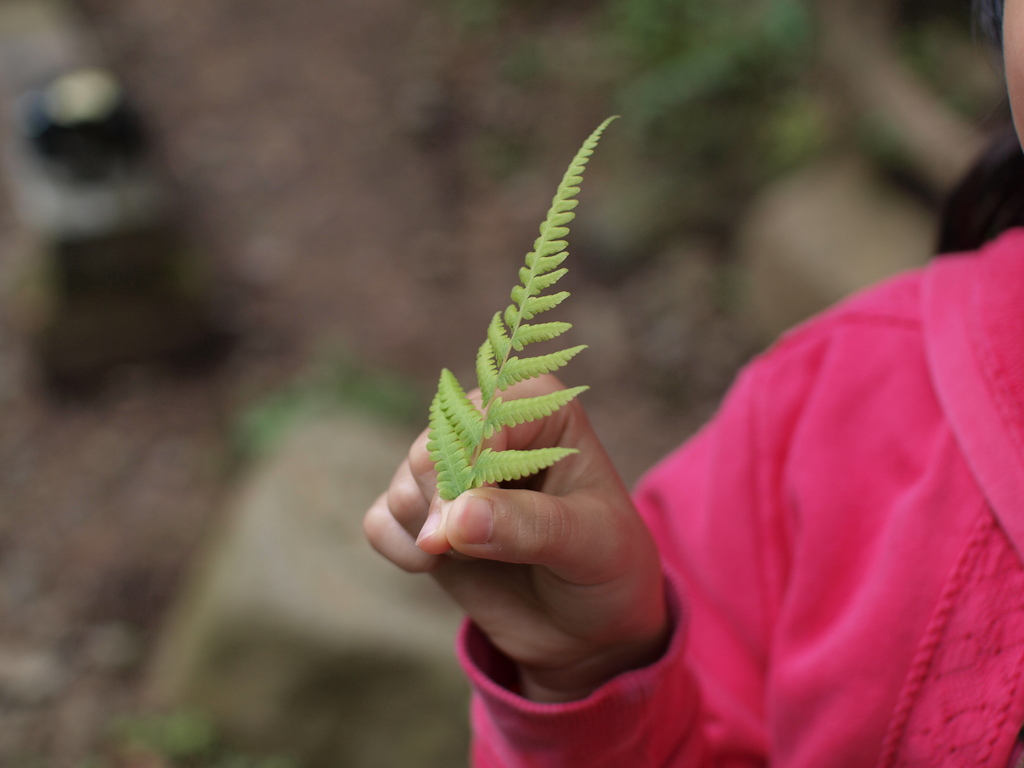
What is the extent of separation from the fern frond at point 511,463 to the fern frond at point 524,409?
3cm

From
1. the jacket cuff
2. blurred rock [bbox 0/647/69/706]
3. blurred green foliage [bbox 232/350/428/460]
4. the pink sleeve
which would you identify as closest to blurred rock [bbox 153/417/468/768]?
blurred rock [bbox 0/647/69/706]

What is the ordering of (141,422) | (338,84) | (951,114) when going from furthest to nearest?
(338,84) → (141,422) → (951,114)

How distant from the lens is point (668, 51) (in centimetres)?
542

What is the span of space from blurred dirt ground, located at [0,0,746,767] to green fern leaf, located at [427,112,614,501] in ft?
10.1

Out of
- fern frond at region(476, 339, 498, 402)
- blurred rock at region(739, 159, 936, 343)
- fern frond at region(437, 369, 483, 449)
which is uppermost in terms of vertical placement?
fern frond at region(476, 339, 498, 402)

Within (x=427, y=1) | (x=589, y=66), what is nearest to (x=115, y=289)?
(x=589, y=66)

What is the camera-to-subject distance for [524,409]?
75 cm

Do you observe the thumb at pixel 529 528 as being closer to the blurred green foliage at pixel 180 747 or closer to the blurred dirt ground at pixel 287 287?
the blurred green foliage at pixel 180 747

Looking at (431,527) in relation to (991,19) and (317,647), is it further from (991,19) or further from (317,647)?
(317,647)

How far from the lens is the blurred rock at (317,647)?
273 centimetres

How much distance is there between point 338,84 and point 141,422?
3.51m

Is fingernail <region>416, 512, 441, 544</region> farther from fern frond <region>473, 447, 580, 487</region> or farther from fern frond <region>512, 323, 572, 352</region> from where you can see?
fern frond <region>512, 323, 572, 352</region>

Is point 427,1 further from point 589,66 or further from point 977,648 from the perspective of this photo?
point 977,648

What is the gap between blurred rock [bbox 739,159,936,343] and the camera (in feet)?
13.1
